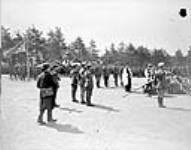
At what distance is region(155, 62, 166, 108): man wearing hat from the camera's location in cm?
125

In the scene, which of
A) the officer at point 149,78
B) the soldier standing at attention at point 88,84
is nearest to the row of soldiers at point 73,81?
the soldier standing at attention at point 88,84

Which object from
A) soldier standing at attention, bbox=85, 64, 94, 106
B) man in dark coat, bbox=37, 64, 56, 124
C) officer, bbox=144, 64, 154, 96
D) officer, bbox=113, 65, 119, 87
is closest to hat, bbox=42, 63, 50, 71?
man in dark coat, bbox=37, 64, 56, 124

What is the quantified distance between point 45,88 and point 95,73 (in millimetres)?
285

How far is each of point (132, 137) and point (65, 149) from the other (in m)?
0.30

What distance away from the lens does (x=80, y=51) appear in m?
1.17

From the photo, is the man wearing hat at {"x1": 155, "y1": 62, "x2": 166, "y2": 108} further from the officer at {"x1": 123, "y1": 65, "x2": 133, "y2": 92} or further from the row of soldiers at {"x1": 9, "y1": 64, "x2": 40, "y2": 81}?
the row of soldiers at {"x1": 9, "y1": 64, "x2": 40, "y2": 81}

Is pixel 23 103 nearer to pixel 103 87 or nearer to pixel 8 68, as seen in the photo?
pixel 8 68

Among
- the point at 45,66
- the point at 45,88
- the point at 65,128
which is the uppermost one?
the point at 45,66

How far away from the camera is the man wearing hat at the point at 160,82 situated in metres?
1.25

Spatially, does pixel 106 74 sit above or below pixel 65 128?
above

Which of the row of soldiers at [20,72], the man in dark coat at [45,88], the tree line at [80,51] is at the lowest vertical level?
the man in dark coat at [45,88]

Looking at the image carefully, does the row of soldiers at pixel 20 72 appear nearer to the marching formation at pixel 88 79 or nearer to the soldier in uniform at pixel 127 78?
the marching formation at pixel 88 79

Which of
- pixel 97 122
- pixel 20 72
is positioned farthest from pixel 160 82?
pixel 20 72

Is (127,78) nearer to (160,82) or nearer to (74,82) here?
(160,82)
